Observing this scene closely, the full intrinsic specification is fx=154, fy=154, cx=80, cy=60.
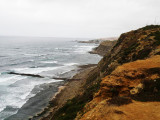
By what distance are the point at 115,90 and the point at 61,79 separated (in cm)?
3012

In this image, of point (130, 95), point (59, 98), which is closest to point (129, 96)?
point (130, 95)

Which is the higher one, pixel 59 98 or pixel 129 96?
pixel 129 96

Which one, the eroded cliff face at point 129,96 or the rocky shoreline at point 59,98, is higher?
the eroded cliff face at point 129,96

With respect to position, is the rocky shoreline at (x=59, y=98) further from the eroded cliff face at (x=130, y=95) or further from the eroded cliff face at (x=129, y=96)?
the eroded cliff face at (x=130, y=95)

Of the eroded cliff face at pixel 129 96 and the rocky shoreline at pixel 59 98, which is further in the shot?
the rocky shoreline at pixel 59 98

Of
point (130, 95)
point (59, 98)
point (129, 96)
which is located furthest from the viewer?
point (59, 98)

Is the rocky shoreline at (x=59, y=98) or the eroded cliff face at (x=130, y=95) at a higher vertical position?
the eroded cliff face at (x=130, y=95)

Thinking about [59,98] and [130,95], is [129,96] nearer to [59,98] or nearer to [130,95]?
[130,95]

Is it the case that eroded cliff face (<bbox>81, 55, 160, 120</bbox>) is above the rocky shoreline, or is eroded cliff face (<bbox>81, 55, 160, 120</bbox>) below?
above

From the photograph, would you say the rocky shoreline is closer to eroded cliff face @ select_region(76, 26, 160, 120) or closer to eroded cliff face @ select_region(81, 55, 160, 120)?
eroded cliff face @ select_region(76, 26, 160, 120)

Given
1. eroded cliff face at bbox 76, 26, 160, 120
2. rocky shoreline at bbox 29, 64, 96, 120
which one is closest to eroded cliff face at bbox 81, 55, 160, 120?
eroded cliff face at bbox 76, 26, 160, 120

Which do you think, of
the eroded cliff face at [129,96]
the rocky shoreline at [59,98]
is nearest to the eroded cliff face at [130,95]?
the eroded cliff face at [129,96]

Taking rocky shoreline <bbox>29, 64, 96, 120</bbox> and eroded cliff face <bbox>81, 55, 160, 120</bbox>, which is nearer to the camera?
eroded cliff face <bbox>81, 55, 160, 120</bbox>

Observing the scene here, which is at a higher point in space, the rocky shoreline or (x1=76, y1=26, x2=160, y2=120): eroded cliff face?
(x1=76, y1=26, x2=160, y2=120): eroded cliff face
